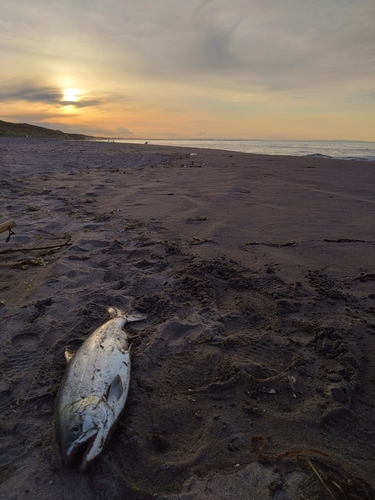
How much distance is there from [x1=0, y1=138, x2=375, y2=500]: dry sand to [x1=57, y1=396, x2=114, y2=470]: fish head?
0.20ft

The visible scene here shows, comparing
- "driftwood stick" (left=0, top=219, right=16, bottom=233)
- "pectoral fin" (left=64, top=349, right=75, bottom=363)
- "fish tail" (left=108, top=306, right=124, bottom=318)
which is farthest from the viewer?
"driftwood stick" (left=0, top=219, right=16, bottom=233)

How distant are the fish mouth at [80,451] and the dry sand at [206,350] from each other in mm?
46

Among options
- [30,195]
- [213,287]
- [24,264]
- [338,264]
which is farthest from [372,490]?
[30,195]

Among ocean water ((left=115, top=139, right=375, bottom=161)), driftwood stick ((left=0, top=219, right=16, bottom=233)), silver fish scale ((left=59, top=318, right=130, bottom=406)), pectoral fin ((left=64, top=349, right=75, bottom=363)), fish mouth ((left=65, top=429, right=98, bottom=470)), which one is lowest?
fish mouth ((left=65, top=429, right=98, bottom=470))

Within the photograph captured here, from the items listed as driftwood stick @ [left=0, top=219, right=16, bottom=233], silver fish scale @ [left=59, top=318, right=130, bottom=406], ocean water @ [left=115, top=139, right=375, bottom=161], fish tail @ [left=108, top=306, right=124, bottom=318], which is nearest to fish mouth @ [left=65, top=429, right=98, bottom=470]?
silver fish scale @ [left=59, top=318, right=130, bottom=406]

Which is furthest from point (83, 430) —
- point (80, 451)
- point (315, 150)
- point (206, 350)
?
point (315, 150)

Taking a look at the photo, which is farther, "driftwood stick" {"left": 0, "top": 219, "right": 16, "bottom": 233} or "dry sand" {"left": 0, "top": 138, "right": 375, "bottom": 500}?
"driftwood stick" {"left": 0, "top": 219, "right": 16, "bottom": 233}

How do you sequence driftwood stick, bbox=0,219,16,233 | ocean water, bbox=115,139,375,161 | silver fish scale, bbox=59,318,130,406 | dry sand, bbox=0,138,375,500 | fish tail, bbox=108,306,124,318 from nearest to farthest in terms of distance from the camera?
1. dry sand, bbox=0,138,375,500
2. silver fish scale, bbox=59,318,130,406
3. fish tail, bbox=108,306,124,318
4. driftwood stick, bbox=0,219,16,233
5. ocean water, bbox=115,139,375,161

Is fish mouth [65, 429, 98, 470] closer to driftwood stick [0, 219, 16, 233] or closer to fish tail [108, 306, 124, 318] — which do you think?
fish tail [108, 306, 124, 318]

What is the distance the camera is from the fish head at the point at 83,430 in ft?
6.15

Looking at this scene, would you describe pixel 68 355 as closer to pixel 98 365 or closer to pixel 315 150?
pixel 98 365

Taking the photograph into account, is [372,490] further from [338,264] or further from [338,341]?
[338,264]

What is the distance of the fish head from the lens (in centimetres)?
187

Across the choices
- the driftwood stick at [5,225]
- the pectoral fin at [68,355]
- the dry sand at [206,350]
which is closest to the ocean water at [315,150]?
the dry sand at [206,350]
